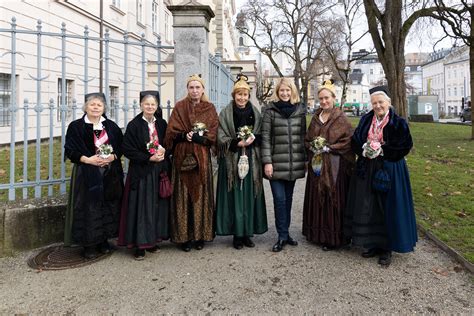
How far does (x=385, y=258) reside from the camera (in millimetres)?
4145

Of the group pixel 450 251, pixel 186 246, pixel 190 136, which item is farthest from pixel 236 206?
pixel 450 251

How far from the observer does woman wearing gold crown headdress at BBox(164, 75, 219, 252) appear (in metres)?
4.29

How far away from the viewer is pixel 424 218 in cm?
569

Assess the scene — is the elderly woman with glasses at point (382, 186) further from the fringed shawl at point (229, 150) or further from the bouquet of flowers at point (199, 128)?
the bouquet of flowers at point (199, 128)

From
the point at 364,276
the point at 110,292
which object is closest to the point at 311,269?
the point at 364,276

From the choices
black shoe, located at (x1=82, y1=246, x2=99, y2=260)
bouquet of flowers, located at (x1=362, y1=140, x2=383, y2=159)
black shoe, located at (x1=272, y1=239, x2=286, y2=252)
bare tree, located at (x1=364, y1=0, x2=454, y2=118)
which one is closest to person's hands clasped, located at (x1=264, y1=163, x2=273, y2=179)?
black shoe, located at (x1=272, y1=239, x2=286, y2=252)

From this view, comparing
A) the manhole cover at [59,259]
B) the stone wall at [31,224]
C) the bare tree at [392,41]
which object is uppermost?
the bare tree at [392,41]

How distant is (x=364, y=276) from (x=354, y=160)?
4.56ft

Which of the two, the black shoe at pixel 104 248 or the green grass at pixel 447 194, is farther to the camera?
the green grass at pixel 447 194

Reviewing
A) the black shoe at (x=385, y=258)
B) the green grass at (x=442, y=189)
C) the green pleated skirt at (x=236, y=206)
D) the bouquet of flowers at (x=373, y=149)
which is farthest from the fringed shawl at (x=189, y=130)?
the green grass at (x=442, y=189)

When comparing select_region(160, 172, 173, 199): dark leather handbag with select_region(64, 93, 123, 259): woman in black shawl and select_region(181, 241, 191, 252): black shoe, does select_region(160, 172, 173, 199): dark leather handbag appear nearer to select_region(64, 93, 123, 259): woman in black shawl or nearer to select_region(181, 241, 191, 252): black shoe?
select_region(64, 93, 123, 259): woman in black shawl

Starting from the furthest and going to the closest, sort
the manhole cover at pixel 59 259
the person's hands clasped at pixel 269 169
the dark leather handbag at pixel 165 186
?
the person's hands clasped at pixel 269 169
the dark leather handbag at pixel 165 186
the manhole cover at pixel 59 259

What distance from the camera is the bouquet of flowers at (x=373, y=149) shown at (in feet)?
13.1

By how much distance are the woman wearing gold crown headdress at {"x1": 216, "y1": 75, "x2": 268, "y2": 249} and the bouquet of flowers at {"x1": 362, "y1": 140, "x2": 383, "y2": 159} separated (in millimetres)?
1221
